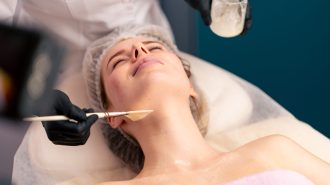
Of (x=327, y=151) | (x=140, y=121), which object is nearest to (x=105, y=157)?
(x=140, y=121)

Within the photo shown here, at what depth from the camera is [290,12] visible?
6.95 ft

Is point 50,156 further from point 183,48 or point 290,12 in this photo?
point 290,12

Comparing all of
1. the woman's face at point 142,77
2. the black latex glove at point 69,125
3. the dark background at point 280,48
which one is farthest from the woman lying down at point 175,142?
the dark background at point 280,48

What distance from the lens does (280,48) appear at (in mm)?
2180

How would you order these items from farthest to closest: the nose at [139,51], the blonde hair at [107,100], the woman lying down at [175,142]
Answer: the blonde hair at [107,100], the nose at [139,51], the woman lying down at [175,142]

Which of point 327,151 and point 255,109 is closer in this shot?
point 327,151

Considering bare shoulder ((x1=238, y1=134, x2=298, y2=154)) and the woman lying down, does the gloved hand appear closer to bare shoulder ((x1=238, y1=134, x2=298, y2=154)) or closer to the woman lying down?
the woman lying down

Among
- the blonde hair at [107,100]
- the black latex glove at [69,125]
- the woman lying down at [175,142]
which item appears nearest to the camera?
the black latex glove at [69,125]

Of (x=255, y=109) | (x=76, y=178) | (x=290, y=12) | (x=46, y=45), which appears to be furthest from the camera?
(x=290, y=12)

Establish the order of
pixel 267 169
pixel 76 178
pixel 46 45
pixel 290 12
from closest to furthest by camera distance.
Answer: pixel 46 45
pixel 267 169
pixel 76 178
pixel 290 12

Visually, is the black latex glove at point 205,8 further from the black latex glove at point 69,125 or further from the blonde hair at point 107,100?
the black latex glove at point 69,125

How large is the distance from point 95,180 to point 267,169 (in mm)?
Result: 485

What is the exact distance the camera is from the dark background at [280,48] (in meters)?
2.12

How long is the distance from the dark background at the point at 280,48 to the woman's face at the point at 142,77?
2.10ft
